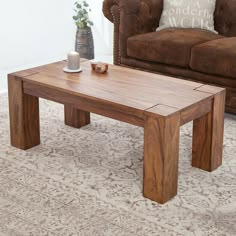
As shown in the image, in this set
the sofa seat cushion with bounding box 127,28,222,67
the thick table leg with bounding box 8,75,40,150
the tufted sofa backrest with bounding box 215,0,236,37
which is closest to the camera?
the thick table leg with bounding box 8,75,40,150

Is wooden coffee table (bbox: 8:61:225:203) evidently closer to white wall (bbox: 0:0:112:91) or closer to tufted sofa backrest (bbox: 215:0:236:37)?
tufted sofa backrest (bbox: 215:0:236:37)

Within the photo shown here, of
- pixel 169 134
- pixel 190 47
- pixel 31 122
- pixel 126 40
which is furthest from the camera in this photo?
pixel 126 40

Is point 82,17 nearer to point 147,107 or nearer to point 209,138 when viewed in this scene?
point 209,138

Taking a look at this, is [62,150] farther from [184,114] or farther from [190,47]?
[190,47]

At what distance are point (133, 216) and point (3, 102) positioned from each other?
6.16ft

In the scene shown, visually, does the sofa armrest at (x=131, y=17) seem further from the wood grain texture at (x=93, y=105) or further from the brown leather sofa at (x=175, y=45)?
the wood grain texture at (x=93, y=105)

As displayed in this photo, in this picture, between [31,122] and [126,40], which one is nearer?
[31,122]

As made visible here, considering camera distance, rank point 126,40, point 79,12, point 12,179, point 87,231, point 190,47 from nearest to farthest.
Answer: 1. point 87,231
2. point 12,179
3. point 190,47
4. point 126,40
5. point 79,12

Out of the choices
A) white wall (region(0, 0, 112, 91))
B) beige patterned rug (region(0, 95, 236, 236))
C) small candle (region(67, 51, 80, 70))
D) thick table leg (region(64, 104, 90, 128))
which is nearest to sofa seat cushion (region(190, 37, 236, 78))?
beige patterned rug (region(0, 95, 236, 236))

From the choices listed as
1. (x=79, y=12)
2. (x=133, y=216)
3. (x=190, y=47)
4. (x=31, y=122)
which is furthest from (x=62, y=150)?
(x=79, y=12)

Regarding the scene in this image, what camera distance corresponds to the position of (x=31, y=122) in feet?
10.2

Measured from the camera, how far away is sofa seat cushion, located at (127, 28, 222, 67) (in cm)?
377

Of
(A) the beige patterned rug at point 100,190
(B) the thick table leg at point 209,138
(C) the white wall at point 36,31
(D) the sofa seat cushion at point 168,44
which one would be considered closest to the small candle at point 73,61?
(A) the beige patterned rug at point 100,190

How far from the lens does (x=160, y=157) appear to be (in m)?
2.46
